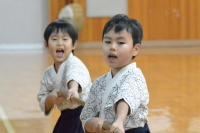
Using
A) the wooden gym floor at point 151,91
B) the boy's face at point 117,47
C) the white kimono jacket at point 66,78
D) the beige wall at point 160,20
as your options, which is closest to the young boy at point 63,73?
the white kimono jacket at point 66,78

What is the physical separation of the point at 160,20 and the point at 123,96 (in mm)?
9337

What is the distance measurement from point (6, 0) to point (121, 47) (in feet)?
31.9

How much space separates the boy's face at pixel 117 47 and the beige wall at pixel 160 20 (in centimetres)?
895

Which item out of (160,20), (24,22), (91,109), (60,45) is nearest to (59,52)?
(60,45)

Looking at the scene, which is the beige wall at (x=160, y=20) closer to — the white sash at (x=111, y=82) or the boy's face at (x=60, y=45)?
the boy's face at (x=60, y=45)

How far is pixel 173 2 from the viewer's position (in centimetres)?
1057

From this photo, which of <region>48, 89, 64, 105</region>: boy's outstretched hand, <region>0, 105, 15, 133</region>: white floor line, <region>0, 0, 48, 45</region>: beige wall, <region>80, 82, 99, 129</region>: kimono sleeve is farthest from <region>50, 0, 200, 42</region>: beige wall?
<region>80, 82, 99, 129</region>: kimono sleeve

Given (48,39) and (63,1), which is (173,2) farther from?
(48,39)

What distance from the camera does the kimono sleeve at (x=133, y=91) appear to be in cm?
163

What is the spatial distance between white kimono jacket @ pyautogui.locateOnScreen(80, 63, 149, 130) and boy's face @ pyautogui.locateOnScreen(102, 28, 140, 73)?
2.4 inches

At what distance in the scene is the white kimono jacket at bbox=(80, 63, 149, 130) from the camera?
5.46 ft

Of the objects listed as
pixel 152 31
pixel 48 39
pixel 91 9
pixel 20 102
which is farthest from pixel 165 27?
pixel 48 39

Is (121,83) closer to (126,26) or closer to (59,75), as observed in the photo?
(126,26)

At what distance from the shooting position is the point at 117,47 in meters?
1.70
